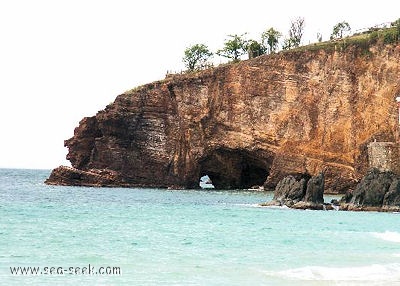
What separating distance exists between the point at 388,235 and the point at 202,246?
976 cm

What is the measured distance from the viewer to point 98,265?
64.0 feet

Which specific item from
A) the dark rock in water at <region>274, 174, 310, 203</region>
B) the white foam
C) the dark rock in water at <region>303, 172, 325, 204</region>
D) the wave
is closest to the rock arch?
the dark rock in water at <region>274, 174, 310, 203</region>

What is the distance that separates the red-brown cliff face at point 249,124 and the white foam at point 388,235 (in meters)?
35.0

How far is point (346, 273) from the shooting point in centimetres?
1884

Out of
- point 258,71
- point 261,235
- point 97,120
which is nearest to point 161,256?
point 261,235

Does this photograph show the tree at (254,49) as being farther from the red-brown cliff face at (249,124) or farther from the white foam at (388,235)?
the white foam at (388,235)

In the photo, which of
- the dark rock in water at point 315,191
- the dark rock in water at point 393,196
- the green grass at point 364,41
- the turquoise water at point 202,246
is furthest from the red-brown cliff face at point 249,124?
the turquoise water at point 202,246

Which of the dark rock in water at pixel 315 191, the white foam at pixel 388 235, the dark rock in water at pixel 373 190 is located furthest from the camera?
the dark rock in water at pixel 315 191

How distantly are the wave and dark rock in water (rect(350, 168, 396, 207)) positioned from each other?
25462 mm

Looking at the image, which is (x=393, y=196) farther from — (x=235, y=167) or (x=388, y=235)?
(x=235, y=167)

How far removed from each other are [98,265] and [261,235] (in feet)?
35.1

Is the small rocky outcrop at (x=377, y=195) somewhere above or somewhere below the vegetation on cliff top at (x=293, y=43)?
below

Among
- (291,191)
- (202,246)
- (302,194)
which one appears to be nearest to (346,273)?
(202,246)

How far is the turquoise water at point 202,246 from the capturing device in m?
18.0
